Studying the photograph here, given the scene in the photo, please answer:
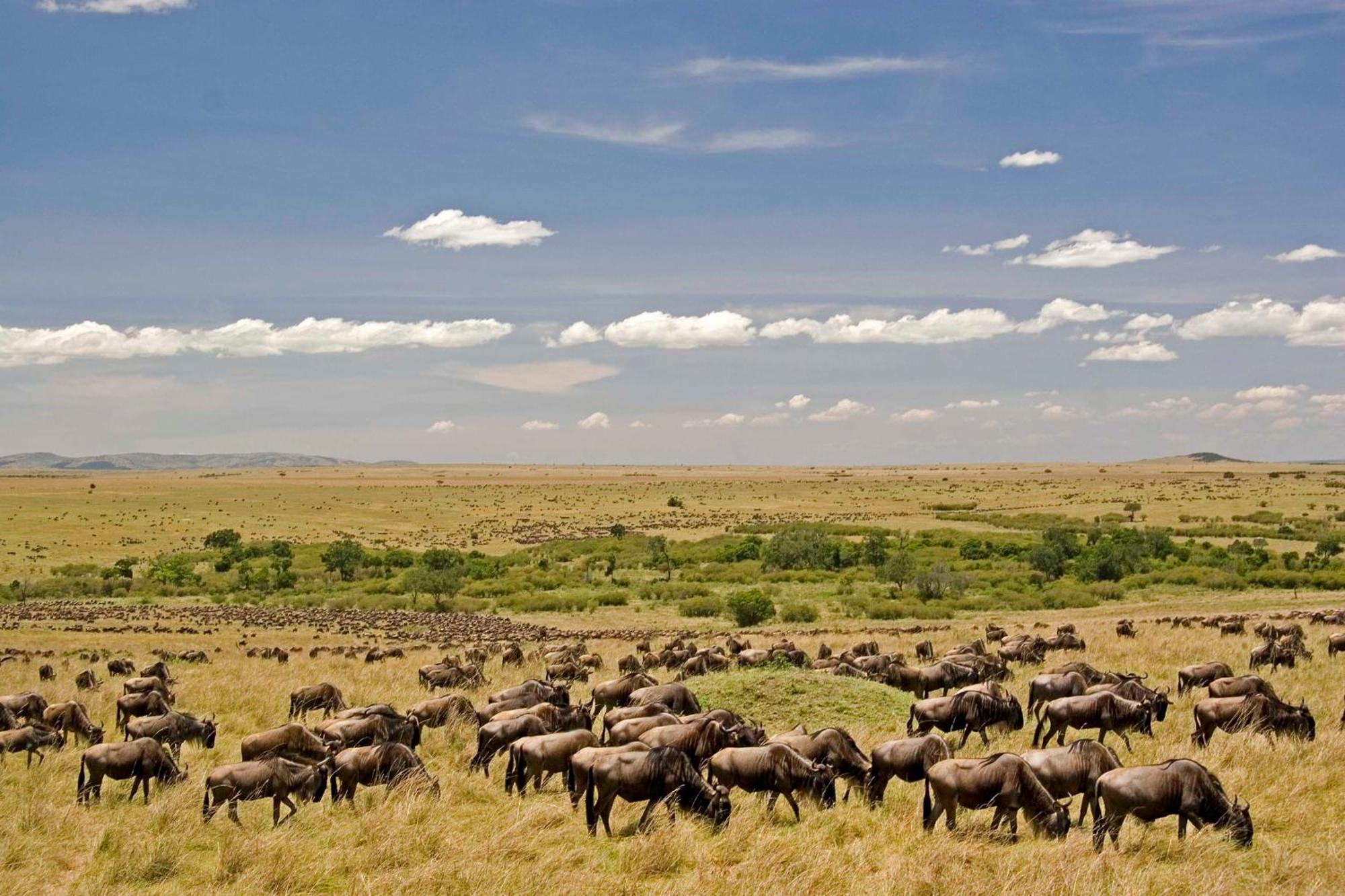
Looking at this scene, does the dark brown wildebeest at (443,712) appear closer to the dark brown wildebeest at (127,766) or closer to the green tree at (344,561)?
the dark brown wildebeest at (127,766)

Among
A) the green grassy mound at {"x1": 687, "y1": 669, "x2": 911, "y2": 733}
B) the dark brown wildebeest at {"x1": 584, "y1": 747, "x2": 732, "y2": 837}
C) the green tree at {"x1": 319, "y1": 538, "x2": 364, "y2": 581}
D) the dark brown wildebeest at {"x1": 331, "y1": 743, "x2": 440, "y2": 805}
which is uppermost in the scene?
the dark brown wildebeest at {"x1": 584, "y1": 747, "x2": 732, "y2": 837}

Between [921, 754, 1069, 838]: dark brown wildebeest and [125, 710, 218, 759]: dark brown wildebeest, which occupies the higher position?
[921, 754, 1069, 838]: dark brown wildebeest

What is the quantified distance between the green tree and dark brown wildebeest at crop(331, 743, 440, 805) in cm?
5661

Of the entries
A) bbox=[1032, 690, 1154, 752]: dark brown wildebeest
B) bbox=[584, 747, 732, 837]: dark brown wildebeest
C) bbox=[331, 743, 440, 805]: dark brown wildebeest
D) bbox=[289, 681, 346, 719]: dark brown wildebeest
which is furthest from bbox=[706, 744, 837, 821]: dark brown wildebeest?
bbox=[289, 681, 346, 719]: dark brown wildebeest

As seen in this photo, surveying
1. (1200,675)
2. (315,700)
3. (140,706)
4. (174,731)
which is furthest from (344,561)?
(1200,675)

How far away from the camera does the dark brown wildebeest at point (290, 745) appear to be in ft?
46.1

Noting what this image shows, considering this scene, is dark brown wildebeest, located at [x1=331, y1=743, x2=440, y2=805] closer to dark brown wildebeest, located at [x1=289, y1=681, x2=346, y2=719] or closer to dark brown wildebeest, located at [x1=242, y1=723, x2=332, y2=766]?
dark brown wildebeest, located at [x1=242, y1=723, x2=332, y2=766]

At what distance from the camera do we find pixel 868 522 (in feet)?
323

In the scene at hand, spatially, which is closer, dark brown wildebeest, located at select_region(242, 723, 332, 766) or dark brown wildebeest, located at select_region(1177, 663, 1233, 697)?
dark brown wildebeest, located at select_region(242, 723, 332, 766)

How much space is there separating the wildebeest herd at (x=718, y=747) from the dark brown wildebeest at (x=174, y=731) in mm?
35

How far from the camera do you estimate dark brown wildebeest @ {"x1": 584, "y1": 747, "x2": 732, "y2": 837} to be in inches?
447

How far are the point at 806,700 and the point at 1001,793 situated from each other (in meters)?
7.31

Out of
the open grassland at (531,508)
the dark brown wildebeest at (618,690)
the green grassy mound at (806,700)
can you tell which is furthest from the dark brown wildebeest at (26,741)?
the open grassland at (531,508)

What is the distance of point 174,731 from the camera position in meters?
15.8
